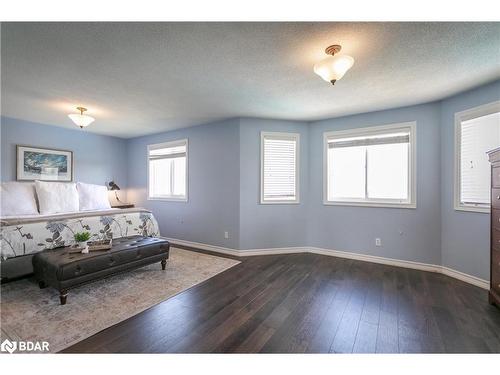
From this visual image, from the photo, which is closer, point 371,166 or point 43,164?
point 371,166

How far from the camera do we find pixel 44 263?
86.4 inches

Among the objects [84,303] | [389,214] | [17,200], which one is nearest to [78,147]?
A: [17,200]

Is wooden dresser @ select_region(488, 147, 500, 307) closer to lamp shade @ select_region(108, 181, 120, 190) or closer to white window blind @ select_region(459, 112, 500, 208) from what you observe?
white window blind @ select_region(459, 112, 500, 208)

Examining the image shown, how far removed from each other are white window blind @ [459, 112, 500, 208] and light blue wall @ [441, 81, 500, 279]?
115 millimetres

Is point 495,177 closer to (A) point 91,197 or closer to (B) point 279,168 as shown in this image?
(B) point 279,168

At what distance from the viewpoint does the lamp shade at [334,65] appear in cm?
178

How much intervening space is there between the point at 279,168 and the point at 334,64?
2.23 meters

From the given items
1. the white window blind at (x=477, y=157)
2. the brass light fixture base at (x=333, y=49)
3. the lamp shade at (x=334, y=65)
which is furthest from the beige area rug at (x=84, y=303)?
the white window blind at (x=477, y=157)

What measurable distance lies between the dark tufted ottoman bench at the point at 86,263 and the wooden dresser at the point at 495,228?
3.64m

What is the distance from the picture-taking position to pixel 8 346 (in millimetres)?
1534

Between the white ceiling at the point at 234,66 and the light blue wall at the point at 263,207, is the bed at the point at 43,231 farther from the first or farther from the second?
the light blue wall at the point at 263,207

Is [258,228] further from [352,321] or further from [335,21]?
[335,21]
